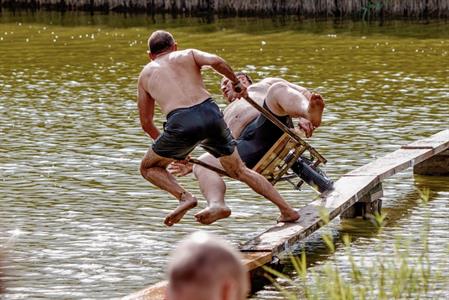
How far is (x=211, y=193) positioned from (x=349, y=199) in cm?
109

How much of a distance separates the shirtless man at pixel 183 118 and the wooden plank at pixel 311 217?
0.16 metres

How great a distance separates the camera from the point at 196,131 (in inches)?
357

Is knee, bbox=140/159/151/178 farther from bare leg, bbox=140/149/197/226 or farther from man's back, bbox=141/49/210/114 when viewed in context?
man's back, bbox=141/49/210/114

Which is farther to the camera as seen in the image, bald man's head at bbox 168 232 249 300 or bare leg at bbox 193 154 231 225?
bare leg at bbox 193 154 231 225

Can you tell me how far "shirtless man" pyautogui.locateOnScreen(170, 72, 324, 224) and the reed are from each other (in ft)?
74.2

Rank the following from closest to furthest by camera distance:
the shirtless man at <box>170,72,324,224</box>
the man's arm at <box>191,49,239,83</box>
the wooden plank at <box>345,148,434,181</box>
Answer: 1. the man's arm at <box>191,49,239,83</box>
2. the shirtless man at <box>170,72,324,224</box>
3. the wooden plank at <box>345,148,434,181</box>

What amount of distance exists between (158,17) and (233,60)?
36.1 feet

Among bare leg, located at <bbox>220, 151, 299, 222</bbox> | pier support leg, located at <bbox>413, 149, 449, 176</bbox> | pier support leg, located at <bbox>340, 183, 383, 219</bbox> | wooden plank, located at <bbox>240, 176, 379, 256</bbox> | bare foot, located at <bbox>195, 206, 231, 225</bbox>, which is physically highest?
bare leg, located at <bbox>220, 151, 299, 222</bbox>

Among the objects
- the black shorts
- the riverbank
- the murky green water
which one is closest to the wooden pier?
the murky green water

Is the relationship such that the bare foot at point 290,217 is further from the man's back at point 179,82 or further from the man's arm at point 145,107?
the man's arm at point 145,107

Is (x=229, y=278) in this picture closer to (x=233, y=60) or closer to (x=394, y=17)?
(x=233, y=60)

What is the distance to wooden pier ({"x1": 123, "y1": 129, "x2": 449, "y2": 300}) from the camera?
27.4ft

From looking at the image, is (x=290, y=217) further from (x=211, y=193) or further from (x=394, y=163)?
(x=394, y=163)

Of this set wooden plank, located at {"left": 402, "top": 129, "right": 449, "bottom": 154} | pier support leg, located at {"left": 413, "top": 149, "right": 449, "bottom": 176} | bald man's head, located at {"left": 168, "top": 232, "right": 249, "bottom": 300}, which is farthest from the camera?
pier support leg, located at {"left": 413, "top": 149, "right": 449, "bottom": 176}
